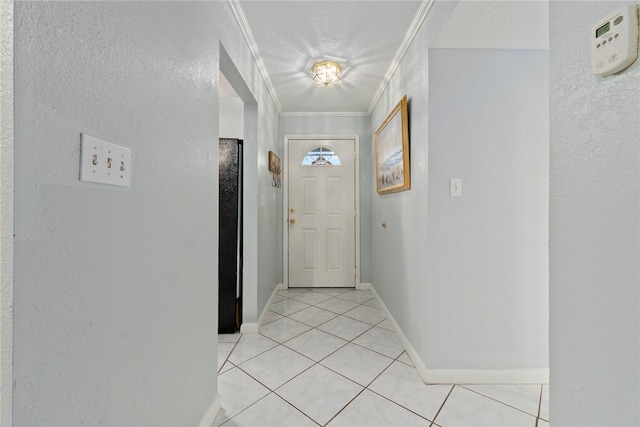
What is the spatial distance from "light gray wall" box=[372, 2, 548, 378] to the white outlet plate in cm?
155

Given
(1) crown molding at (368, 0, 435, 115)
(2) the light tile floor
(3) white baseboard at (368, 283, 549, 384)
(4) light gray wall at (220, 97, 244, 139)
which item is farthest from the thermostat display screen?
(4) light gray wall at (220, 97, 244, 139)

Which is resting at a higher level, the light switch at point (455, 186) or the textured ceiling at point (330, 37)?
the textured ceiling at point (330, 37)

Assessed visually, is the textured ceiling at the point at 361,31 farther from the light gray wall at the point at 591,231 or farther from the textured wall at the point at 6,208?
the textured wall at the point at 6,208

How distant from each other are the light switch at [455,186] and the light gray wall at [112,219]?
1422 millimetres

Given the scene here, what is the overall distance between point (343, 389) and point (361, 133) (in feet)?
9.67

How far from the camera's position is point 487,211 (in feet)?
5.70

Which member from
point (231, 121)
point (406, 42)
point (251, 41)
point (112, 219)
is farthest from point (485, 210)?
point (231, 121)

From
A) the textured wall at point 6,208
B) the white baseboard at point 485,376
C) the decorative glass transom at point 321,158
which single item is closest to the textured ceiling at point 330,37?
the decorative glass transom at point 321,158

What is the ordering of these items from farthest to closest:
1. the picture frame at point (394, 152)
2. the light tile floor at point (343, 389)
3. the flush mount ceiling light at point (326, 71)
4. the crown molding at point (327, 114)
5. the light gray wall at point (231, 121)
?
the crown molding at point (327, 114) → the light gray wall at point (231, 121) → the flush mount ceiling light at point (326, 71) → the picture frame at point (394, 152) → the light tile floor at point (343, 389)

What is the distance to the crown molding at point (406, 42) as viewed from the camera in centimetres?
172

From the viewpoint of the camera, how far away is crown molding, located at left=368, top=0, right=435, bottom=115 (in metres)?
1.72

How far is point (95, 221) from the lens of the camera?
0.69m

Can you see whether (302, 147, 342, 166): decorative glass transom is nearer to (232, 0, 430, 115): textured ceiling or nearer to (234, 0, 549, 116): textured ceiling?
(232, 0, 430, 115): textured ceiling

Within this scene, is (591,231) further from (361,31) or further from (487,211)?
(361,31)
